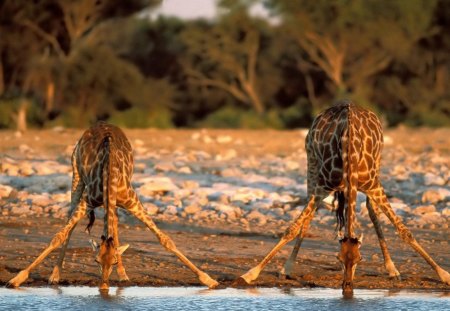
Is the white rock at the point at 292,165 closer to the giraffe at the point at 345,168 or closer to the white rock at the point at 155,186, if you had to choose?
the white rock at the point at 155,186

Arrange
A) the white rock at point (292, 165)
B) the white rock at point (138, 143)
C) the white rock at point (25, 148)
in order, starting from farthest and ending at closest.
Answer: the white rock at point (138, 143), the white rock at point (25, 148), the white rock at point (292, 165)

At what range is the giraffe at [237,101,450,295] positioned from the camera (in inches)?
330

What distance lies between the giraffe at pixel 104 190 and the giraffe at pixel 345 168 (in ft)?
3.01

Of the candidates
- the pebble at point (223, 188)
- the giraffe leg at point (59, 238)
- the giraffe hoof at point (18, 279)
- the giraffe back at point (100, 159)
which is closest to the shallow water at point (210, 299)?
the giraffe hoof at point (18, 279)

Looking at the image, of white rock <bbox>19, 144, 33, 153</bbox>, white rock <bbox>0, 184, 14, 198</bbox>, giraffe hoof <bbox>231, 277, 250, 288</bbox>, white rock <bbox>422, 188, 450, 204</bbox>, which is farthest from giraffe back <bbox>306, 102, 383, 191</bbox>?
white rock <bbox>19, 144, 33, 153</bbox>

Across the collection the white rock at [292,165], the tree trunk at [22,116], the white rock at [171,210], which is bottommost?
the white rock at [171,210]

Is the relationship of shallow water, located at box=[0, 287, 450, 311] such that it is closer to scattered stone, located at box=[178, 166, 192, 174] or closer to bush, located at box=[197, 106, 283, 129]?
scattered stone, located at box=[178, 166, 192, 174]

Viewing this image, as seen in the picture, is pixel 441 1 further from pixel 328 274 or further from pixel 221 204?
pixel 328 274

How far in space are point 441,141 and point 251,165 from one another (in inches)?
285

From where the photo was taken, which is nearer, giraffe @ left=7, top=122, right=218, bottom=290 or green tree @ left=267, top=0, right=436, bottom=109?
giraffe @ left=7, top=122, right=218, bottom=290

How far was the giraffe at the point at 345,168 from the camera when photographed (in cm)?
839

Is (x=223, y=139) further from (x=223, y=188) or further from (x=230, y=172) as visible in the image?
(x=223, y=188)

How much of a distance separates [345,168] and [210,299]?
1386 mm

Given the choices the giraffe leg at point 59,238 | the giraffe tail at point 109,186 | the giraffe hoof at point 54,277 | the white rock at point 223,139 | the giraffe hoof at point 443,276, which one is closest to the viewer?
the giraffe tail at point 109,186
